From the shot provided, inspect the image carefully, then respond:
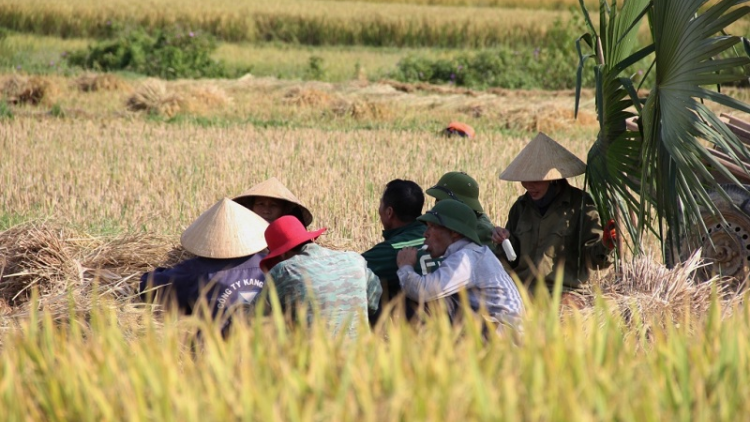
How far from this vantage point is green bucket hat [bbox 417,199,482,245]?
4.52 meters

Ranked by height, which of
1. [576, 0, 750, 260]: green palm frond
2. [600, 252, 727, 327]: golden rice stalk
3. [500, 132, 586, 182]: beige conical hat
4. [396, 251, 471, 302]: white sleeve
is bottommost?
[600, 252, 727, 327]: golden rice stalk

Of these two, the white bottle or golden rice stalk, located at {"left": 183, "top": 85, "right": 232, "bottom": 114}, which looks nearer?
the white bottle

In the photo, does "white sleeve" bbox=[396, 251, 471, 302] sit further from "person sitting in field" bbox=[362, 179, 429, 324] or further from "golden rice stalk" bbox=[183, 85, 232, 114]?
"golden rice stalk" bbox=[183, 85, 232, 114]

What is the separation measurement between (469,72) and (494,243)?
1659 cm

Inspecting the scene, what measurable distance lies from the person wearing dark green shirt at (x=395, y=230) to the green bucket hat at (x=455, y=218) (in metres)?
0.72

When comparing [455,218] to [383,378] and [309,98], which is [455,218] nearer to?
[383,378]

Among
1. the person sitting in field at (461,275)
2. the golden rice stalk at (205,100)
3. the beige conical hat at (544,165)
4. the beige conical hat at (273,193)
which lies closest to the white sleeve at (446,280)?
the person sitting in field at (461,275)

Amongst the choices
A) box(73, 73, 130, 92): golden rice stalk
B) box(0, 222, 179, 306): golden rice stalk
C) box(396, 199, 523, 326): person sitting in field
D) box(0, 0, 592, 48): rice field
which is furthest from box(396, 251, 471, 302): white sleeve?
box(0, 0, 592, 48): rice field

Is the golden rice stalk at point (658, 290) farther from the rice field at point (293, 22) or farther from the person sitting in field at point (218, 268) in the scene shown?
the rice field at point (293, 22)

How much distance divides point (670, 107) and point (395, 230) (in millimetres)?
1654

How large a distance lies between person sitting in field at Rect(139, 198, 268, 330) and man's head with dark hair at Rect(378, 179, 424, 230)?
667 millimetres

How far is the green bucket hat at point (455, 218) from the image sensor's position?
4516mm

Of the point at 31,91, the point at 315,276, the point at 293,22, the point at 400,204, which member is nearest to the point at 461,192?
the point at 400,204

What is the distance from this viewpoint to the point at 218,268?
5.15 m
